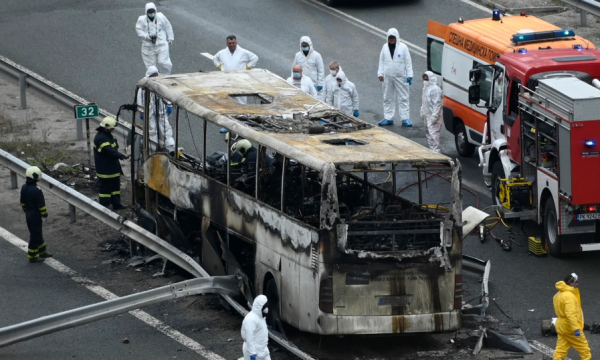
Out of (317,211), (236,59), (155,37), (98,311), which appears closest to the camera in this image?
(98,311)

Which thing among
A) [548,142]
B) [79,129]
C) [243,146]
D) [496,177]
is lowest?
[79,129]

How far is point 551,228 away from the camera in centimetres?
1694

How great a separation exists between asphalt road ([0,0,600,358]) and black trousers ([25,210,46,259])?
6846 millimetres

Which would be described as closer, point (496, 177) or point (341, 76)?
point (496, 177)

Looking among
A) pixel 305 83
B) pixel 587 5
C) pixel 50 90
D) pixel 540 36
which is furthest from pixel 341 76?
pixel 587 5

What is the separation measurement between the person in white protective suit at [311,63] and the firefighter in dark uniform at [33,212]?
779 cm

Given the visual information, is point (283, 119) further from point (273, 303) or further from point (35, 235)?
point (35, 235)

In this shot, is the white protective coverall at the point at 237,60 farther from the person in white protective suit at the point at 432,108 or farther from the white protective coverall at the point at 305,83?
the person in white protective suit at the point at 432,108

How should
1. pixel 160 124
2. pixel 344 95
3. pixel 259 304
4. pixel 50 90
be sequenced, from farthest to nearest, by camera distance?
pixel 50 90 → pixel 344 95 → pixel 160 124 → pixel 259 304

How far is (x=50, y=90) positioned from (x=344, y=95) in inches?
217

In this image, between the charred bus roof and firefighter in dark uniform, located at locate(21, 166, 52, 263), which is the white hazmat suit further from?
firefighter in dark uniform, located at locate(21, 166, 52, 263)

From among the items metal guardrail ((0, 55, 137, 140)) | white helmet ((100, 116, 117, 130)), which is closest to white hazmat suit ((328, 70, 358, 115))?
metal guardrail ((0, 55, 137, 140))

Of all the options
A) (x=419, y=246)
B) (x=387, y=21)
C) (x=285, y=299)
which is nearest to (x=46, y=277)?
(x=285, y=299)

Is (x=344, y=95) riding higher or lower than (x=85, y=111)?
lower
